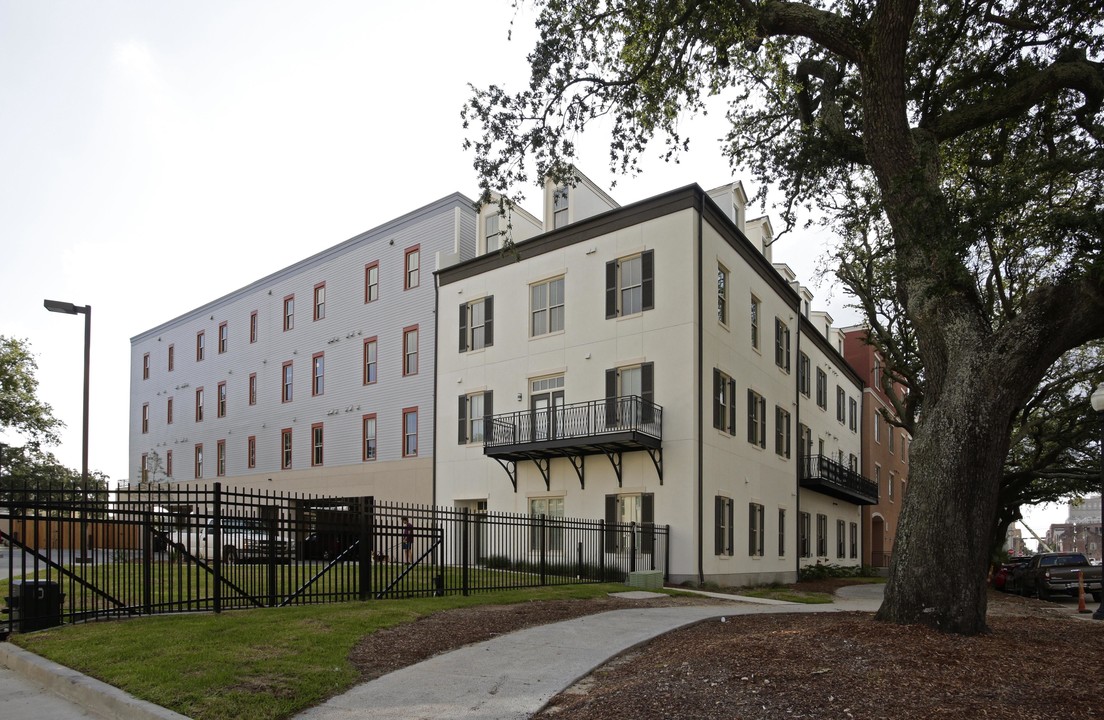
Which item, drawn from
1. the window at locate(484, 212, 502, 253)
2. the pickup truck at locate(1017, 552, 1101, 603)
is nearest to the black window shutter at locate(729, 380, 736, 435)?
the window at locate(484, 212, 502, 253)

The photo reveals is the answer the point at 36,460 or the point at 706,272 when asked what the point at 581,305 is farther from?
the point at 36,460

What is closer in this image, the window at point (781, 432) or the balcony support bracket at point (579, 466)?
the balcony support bracket at point (579, 466)

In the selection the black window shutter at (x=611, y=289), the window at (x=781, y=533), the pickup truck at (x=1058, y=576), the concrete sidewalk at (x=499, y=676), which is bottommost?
the pickup truck at (x=1058, y=576)

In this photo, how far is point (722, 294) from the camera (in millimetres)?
26344

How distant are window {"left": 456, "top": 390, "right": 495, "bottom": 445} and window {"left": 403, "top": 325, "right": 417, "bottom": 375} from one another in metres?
3.43

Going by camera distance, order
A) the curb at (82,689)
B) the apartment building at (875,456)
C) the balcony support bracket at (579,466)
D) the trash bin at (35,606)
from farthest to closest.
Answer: the apartment building at (875,456) < the balcony support bracket at (579,466) < the trash bin at (35,606) < the curb at (82,689)

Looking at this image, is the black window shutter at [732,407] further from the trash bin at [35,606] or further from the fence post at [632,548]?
the trash bin at [35,606]

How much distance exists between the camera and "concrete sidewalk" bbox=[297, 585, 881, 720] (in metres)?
7.09

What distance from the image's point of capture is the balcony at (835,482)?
34.6 m

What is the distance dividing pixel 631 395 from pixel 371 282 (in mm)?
14920

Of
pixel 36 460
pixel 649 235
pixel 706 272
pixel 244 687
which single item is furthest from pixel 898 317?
pixel 36 460

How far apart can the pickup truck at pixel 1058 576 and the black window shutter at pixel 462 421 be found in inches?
768

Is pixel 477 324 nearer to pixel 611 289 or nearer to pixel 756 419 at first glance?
pixel 611 289

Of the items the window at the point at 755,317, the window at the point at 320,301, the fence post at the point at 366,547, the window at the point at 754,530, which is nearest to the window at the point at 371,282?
the window at the point at 320,301
